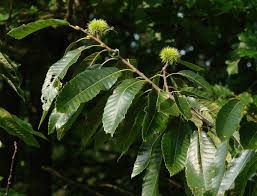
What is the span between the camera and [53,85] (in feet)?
5.34

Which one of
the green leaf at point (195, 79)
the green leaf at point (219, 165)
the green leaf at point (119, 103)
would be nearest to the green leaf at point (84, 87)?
the green leaf at point (119, 103)

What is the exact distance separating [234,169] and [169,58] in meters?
0.45

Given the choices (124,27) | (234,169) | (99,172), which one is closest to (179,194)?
(99,172)

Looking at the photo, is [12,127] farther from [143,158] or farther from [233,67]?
[233,67]

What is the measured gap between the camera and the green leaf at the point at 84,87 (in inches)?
59.0

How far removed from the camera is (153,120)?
1.47m

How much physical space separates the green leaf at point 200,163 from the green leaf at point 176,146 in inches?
0.7

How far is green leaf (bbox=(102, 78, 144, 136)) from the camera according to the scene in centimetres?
147

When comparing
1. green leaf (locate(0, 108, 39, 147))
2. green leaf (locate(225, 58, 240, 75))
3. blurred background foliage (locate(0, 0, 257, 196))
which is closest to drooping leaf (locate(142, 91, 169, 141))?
green leaf (locate(0, 108, 39, 147))

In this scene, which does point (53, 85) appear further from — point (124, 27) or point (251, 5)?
point (124, 27)

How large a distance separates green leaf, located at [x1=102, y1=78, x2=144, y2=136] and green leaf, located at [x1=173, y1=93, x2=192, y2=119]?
0.39 ft

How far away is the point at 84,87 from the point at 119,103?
0.11 m

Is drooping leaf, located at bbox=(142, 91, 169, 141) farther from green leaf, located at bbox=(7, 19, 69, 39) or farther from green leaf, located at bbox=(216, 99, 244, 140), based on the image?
green leaf, located at bbox=(7, 19, 69, 39)

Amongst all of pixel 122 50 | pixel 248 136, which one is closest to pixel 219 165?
pixel 248 136
